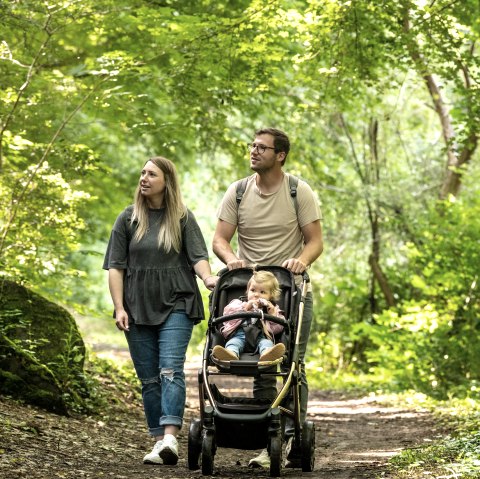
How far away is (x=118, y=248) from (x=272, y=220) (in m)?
1.10

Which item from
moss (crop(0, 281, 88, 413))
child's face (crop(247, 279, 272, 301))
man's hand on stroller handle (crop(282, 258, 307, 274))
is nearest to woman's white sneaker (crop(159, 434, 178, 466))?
child's face (crop(247, 279, 272, 301))

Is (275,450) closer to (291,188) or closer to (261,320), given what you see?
(261,320)

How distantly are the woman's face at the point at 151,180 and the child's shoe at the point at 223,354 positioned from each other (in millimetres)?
1448

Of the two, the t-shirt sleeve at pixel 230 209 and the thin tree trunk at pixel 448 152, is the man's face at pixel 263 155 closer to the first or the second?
the t-shirt sleeve at pixel 230 209

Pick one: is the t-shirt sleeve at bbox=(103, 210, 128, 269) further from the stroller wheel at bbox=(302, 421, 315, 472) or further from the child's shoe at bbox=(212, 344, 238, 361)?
the stroller wheel at bbox=(302, 421, 315, 472)

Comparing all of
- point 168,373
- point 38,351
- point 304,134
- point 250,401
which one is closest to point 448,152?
point 304,134

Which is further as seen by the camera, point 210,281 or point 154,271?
point 154,271

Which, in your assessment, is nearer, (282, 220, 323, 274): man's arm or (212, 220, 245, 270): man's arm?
(282, 220, 323, 274): man's arm

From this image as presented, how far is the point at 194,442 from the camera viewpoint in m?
5.60

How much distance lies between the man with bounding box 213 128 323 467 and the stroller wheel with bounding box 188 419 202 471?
0.50 m

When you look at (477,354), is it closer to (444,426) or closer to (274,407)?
(444,426)

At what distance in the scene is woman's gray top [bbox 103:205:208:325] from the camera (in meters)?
6.12

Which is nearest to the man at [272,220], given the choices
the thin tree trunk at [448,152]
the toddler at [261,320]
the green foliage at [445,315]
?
the toddler at [261,320]

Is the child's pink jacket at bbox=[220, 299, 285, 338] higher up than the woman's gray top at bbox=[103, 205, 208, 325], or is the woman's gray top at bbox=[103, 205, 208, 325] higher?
the woman's gray top at bbox=[103, 205, 208, 325]
